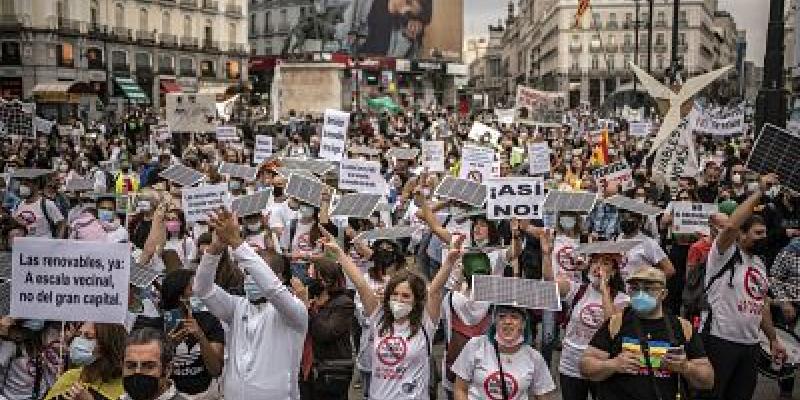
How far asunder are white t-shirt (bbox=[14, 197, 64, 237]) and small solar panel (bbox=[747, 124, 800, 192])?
7466 millimetres

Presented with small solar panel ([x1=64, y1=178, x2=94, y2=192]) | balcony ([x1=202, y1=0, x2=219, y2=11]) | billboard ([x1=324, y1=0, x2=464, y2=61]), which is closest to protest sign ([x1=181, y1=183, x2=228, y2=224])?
small solar panel ([x1=64, y1=178, x2=94, y2=192])

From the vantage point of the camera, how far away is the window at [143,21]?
65.9 m

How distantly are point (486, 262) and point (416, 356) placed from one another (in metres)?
1.23

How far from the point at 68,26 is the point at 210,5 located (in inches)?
680

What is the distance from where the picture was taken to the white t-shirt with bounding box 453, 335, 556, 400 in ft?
15.5

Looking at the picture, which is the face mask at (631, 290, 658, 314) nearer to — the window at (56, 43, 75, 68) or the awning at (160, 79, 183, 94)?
the window at (56, 43, 75, 68)

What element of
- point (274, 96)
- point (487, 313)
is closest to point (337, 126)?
point (487, 313)

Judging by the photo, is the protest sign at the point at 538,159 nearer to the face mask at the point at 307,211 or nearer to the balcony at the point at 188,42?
the face mask at the point at 307,211

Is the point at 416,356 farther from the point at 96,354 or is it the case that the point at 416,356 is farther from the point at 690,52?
the point at 690,52

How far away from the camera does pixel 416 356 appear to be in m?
5.23

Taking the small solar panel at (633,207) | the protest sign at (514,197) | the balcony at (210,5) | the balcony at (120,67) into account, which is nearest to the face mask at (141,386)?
the protest sign at (514,197)

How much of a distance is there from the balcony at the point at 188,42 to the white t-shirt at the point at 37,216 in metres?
61.1

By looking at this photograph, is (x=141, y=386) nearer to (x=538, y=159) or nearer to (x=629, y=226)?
(x=629, y=226)

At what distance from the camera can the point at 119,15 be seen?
6375 centimetres
